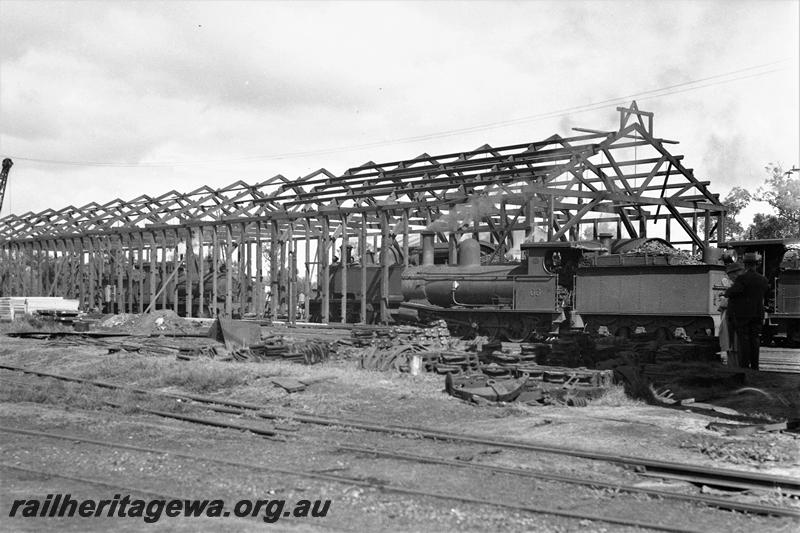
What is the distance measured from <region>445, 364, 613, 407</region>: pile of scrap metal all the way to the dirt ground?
0.29 meters

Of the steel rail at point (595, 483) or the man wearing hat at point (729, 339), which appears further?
the man wearing hat at point (729, 339)

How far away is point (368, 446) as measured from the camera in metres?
9.53

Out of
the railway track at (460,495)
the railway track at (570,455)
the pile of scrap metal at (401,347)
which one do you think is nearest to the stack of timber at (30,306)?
the pile of scrap metal at (401,347)

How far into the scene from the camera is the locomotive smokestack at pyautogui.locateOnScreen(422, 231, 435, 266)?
25047mm

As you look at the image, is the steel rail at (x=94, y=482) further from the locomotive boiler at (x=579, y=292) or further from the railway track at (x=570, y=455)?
the locomotive boiler at (x=579, y=292)

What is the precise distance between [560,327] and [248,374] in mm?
7998

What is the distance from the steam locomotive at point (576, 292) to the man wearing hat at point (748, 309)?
3403 millimetres

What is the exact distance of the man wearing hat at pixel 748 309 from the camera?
1284 cm

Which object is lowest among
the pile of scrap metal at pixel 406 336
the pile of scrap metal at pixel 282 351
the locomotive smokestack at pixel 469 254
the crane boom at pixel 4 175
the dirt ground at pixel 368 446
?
the dirt ground at pixel 368 446

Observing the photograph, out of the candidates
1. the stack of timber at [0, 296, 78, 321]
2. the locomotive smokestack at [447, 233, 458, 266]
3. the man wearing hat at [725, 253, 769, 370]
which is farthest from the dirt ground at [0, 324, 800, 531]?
the stack of timber at [0, 296, 78, 321]

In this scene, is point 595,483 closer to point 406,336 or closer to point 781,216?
point 406,336

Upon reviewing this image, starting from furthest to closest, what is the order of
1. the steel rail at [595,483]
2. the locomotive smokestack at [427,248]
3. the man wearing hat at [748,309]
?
the locomotive smokestack at [427,248], the man wearing hat at [748,309], the steel rail at [595,483]

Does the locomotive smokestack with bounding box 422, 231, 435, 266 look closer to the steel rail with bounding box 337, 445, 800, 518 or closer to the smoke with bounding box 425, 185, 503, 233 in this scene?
the smoke with bounding box 425, 185, 503, 233

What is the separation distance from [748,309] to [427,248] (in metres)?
13.2
